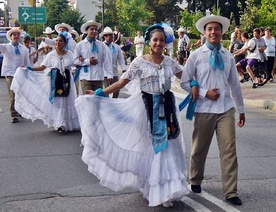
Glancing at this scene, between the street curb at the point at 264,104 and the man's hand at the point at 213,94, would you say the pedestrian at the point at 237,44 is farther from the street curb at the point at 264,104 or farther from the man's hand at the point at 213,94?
the man's hand at the point at 213,94

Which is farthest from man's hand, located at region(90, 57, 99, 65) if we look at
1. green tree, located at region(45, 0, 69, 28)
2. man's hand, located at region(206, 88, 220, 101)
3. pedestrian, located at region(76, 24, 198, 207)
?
green tree, located at region(45, 0, 69, 28)

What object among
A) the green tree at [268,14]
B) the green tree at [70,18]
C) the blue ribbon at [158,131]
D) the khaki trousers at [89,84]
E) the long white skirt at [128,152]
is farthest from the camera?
the green tree at [70,18]

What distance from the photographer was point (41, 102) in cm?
1094

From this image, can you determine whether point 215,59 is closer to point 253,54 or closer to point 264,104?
point 264,104

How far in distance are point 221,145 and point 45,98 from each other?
5695 mm

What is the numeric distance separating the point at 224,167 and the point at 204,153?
1.22 feet

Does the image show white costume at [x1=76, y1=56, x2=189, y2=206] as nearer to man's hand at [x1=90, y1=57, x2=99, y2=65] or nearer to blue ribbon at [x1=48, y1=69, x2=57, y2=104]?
man's hand at [x1=90, y1=57, x2=99, y2=65]

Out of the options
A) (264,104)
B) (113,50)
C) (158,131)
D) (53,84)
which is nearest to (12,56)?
(53,84)

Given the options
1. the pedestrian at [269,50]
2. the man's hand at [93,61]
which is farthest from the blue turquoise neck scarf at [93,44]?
the pedestrian at [269,50]

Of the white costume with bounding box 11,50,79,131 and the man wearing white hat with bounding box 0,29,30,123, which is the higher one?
the man wearing white hat with bounding box 0,29,30,123

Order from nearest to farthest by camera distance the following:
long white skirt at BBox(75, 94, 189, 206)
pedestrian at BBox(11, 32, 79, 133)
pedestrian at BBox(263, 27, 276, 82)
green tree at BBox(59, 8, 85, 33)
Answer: long white skirt at BBox(75, 94, 189, 206) < pedestrian at BBox(11, 32, 79, 133) < pedestrian at BBox(263, 27, 276, 82) < green tree at BBox(59, 8, 85, 33)

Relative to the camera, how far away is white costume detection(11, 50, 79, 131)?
10.7 metres

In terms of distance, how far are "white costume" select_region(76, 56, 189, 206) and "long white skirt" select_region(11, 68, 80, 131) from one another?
15.9 ft

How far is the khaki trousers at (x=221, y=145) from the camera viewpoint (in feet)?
19.3
